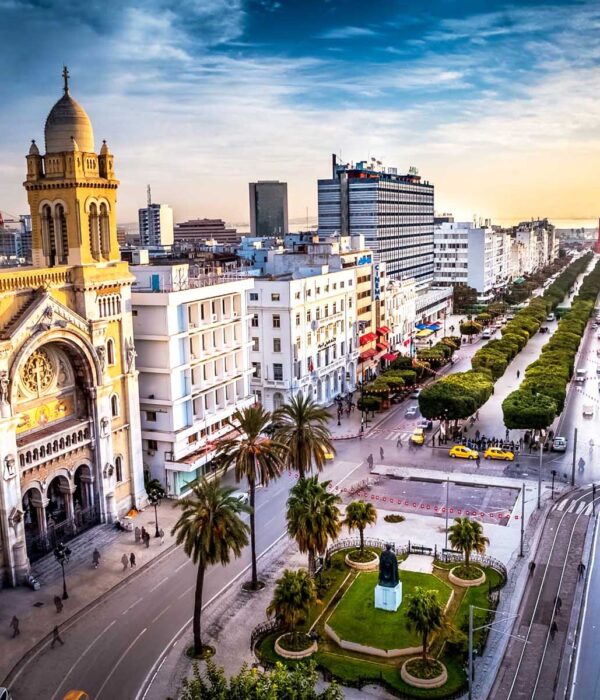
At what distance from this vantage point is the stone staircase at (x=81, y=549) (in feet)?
194

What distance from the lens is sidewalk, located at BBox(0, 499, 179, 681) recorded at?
51000 millimetres

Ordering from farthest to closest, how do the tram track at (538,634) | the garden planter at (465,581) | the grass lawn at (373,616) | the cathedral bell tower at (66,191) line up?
the cathedral bell tower at (66,191)
the garden planter at (465,581)
the grass lawn at (373,616)
the tram track at (538,634)

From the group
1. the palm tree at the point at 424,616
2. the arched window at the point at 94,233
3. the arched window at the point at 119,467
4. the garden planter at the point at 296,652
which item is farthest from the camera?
the arched window at the point at 119,467

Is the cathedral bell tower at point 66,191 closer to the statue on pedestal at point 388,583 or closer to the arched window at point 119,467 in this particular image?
the arched window at point 119,467

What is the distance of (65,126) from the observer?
66.1 meters

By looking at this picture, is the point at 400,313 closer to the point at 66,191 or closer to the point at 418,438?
the point at 418,438

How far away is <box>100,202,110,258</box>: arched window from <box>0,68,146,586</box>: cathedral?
0.10 metres

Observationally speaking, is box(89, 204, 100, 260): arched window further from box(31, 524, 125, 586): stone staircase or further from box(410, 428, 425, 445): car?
box(410, 428, 425, 445): car

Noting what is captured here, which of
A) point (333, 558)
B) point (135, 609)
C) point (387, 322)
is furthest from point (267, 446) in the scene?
point (387, 322)

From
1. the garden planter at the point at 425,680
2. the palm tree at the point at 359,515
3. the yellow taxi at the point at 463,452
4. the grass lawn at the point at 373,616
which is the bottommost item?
the garden planter at the point at 425,680

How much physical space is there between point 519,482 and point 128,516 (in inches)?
1546

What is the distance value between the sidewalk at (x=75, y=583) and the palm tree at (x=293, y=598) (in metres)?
16.0

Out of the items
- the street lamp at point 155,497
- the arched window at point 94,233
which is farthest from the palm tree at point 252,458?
the arched window at point 94,233

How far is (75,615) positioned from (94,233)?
3241 centimetres
